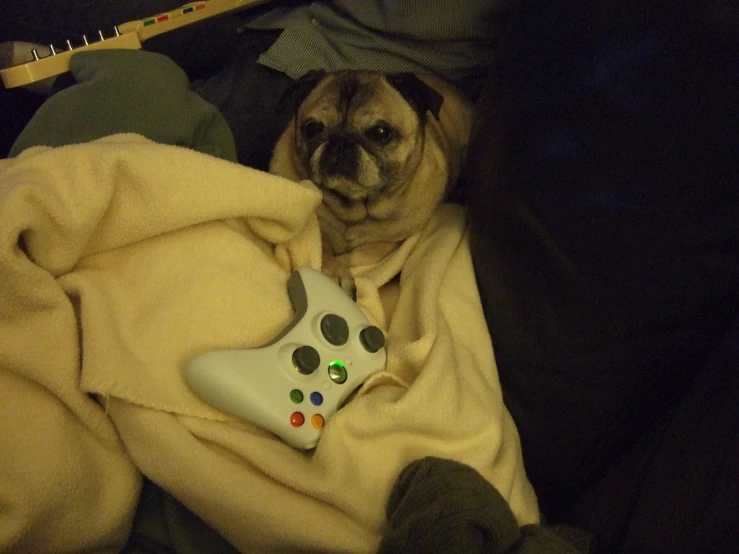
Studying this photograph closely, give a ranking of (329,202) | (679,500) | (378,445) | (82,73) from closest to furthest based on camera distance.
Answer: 1. (679,500)
2. (378,445)
3. (82,73)
4. (329,202)

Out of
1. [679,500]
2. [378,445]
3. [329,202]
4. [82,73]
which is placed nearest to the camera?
[679,500]

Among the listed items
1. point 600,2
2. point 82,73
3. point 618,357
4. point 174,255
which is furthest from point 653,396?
point 82,73

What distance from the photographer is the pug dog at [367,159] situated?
120 centimetres

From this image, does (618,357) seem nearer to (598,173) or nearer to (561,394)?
(561,394)

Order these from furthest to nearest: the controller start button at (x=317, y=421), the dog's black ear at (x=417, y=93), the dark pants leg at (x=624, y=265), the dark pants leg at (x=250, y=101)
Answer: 1. the dark pants leg at (x=250, y=101)
2. the dog's black ear at (x=417, y=93)
3. the controller start button at (x=317, y=421)
4. the dark pants leg at (x=624, y=265)

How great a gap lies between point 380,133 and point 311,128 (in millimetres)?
160

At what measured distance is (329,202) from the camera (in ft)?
4.20

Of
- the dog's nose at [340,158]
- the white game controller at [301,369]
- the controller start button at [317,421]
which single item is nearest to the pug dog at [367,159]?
the dog's nose at [340,158]

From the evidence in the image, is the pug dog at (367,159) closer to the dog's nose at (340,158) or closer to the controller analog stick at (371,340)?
the dog's nose at (340,158)

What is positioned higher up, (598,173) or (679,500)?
(598,173)

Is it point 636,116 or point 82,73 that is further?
point 82,73

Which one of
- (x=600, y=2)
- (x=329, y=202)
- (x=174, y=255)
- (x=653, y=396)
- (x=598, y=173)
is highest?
(x=600, y=2)

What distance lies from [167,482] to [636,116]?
697mm

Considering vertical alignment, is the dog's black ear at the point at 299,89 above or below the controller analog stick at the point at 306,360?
above
